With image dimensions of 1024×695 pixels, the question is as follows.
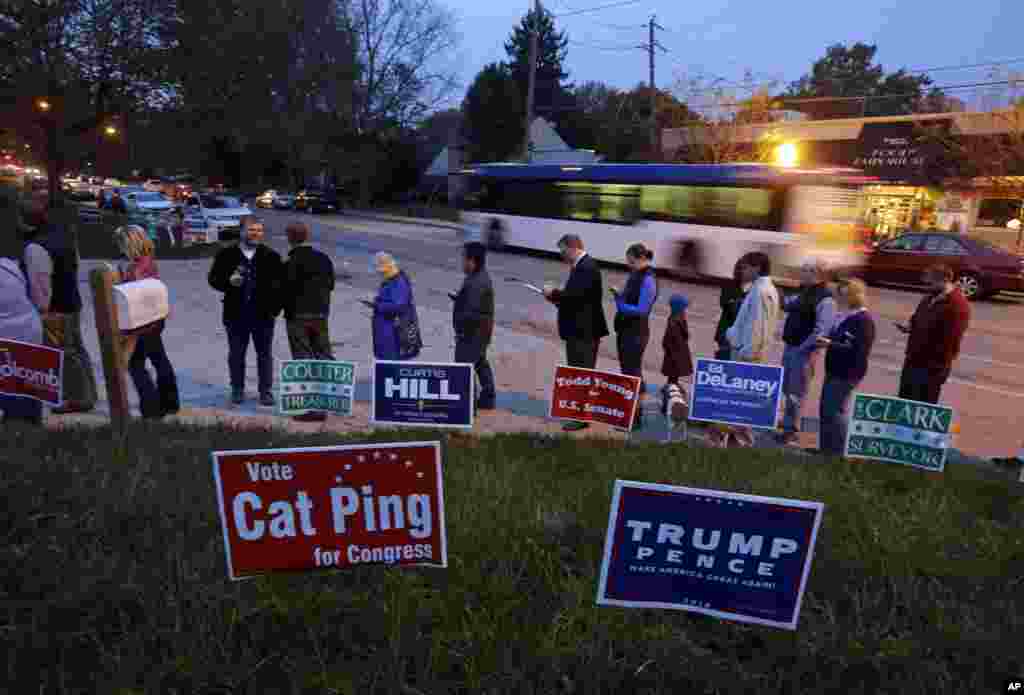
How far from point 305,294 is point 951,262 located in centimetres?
1703

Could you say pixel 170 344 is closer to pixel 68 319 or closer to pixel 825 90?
pixel 68 319

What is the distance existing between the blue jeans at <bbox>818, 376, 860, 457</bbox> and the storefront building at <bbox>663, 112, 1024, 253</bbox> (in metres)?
21.1

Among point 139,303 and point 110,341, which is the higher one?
point 139,303

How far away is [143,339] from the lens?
627 centimetres

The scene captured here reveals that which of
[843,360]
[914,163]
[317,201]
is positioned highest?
[914,163]

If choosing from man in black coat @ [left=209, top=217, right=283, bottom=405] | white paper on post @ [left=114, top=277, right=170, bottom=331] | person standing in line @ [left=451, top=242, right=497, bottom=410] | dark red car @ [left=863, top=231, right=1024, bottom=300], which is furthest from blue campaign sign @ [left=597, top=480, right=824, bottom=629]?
dark red car @ [left=863, top=231, right=1024, bottom=300]

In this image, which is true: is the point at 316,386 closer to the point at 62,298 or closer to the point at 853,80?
the point at 62,298

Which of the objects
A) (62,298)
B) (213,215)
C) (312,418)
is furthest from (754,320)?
(213,215)

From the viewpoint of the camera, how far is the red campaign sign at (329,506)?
2.73 meters

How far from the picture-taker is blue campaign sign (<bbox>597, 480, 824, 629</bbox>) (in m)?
2.58

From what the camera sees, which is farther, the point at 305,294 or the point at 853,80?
the point at 853,80

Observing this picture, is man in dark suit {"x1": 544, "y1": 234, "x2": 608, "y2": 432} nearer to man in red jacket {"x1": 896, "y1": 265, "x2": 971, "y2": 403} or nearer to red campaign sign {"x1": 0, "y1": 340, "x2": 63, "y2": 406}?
man in red jacket {"x1": 896, "y1": 265, "x2": 971, "y2": 403}


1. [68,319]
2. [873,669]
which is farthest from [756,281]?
[68,319]

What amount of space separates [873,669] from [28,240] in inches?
274
